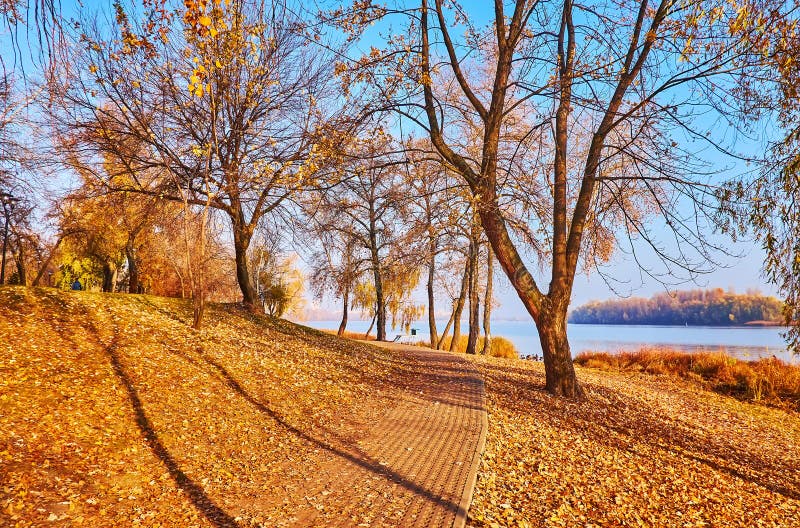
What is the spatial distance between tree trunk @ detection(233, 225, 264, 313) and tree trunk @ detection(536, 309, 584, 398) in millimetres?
7962

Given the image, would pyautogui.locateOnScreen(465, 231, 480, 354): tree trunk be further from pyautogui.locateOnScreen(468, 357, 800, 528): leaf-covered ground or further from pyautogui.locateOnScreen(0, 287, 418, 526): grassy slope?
pyautogui.locateOnScreen(0, 287, 418, 526): grassy slope

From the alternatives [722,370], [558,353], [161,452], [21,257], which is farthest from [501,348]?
[21,257]

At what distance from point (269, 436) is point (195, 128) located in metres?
7.95

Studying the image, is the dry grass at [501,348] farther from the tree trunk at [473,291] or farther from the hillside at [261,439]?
the hillside at [261,439]

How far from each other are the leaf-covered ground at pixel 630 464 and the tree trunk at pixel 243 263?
7525 millimetres

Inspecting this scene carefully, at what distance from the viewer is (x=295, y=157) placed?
10.0 metres

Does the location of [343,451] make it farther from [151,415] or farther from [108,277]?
[108,277]

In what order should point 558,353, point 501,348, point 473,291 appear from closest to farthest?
point 558,353 → point 473,291 → point 501,348

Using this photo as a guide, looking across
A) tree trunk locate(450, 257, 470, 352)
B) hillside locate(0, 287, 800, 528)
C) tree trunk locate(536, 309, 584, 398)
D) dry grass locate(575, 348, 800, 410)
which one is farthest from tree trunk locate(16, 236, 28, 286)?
dry grass locate(575, 348, 800, 410)

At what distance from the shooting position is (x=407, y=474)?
14.3ft

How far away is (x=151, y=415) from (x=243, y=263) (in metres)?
7.98

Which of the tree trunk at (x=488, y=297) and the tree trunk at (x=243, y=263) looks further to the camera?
the tree trunk at (x=488, y=297)

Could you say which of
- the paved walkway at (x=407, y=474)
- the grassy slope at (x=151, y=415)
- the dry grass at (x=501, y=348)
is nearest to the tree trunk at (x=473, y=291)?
the dry grass at (x=501, y=348)

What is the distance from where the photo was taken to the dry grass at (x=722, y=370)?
37.1 feet
